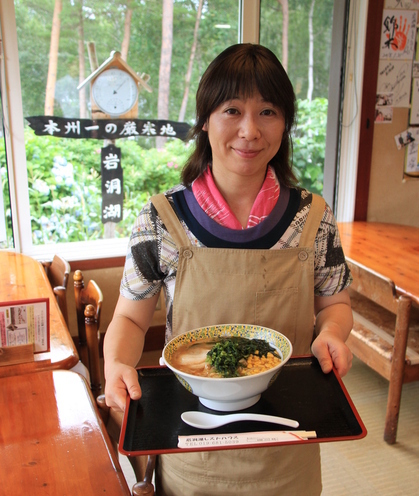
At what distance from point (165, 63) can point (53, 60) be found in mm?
659

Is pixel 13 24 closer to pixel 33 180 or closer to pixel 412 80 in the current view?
pixel 33 180

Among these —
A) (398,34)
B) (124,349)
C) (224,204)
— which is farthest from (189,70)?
(124,349)

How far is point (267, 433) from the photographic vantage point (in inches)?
32.6

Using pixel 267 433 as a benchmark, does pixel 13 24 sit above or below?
above

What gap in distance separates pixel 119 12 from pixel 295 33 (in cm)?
114

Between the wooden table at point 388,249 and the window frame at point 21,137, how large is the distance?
0.47 metres

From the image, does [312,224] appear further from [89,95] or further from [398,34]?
[398,34]

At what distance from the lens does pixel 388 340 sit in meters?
2.49

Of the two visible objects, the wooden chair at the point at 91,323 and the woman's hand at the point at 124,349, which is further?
the wooden chair at the point at 91,323

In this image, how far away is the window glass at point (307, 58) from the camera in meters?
3.17

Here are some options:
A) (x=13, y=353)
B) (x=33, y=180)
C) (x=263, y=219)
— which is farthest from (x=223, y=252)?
(x=33, y=180)

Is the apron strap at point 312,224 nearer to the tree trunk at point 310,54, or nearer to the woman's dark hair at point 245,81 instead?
the woman's dark hair at point 245,81

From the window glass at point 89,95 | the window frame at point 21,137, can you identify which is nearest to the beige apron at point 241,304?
the window glass at point 89,95

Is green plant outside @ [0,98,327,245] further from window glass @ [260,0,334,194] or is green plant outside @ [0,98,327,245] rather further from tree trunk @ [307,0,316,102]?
tree trunk @ [307,0,316,102]
